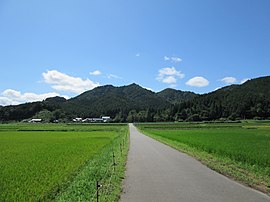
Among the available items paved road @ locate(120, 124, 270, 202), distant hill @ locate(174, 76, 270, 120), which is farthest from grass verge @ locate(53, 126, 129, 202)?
distant hill @ locate(174, 76, 270, 120)

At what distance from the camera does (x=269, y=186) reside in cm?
1065

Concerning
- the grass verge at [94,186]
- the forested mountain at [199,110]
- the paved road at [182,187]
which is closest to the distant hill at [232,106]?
the forested mountain at [199,110]

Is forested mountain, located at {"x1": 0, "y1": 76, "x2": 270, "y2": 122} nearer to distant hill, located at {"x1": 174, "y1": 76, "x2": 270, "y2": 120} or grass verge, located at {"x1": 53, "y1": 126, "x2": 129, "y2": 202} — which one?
distant hill, located at {"x1": 174, "y1": 76, "x2": 270, "y2": 120}

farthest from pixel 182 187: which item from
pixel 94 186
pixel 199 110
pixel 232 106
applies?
pixel 199 110

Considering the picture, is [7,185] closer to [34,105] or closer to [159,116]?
[159,116]

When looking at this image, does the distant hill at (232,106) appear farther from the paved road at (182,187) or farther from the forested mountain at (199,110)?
the paved road at (182,187)

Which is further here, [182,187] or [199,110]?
[199,110]

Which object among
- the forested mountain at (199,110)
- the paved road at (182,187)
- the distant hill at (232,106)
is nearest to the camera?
the paved road at (182,187)

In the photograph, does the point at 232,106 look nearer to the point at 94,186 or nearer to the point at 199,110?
the point at 199,110

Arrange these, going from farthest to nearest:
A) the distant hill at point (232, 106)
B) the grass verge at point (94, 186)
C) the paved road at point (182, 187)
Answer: the distant hill at point (232, 106)
the grass verge at point (94, 186)
the paved road at point (182, 187)

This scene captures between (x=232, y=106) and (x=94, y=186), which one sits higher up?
(x=232, y=106)

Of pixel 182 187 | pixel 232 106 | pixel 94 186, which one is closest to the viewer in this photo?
pixel 182 187

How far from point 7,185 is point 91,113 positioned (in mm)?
188635

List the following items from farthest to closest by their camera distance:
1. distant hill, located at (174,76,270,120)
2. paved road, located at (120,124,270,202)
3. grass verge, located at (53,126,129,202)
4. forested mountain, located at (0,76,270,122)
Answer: forested mountain, located at (0,76,270,122) → distant hill, located at (174,76,270,120) → grass verge, located at (53,126,129,202) → paved road, located at (120,124,270,202)
